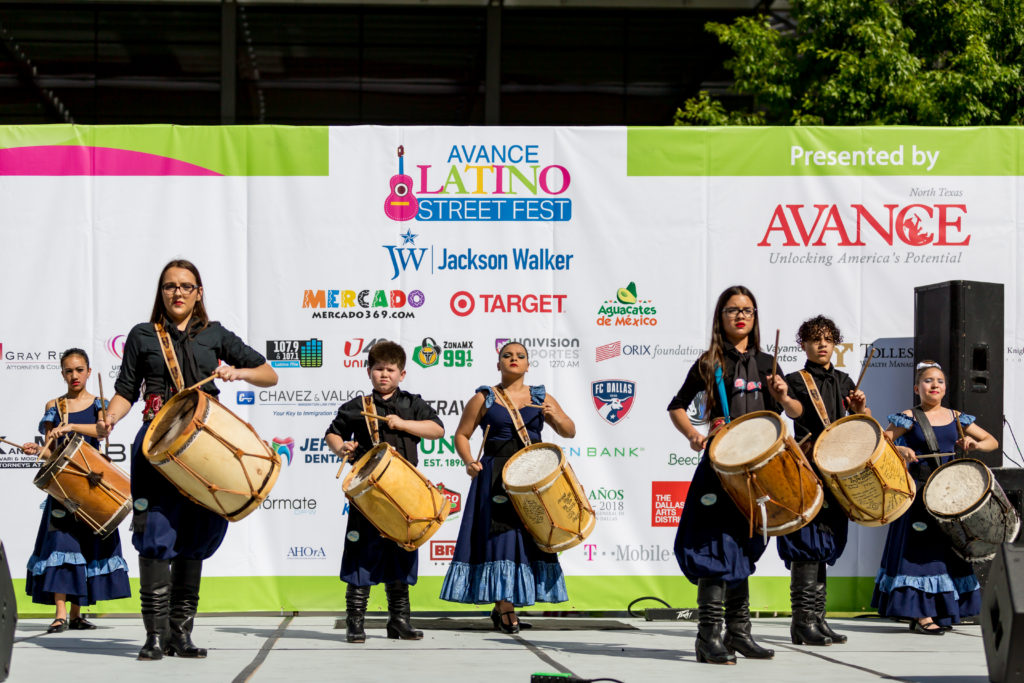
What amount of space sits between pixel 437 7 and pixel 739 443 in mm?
16440

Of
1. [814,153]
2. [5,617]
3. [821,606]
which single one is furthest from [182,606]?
[814,153]

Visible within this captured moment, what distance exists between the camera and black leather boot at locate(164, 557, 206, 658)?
6328 mm

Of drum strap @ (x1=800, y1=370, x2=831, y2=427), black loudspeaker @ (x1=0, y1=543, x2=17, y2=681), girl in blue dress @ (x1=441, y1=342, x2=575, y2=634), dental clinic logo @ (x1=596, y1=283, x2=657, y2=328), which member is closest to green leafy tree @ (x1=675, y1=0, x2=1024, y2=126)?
dental clinic logo @ (x1=596, y1=283, x2=657, y2=328)

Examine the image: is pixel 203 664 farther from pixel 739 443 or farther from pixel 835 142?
pixel 835 142

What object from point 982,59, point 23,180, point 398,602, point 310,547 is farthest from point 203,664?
point 982,59

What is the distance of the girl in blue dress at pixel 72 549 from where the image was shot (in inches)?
305

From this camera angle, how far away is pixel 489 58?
21.8 metres

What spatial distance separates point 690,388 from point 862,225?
109 inches

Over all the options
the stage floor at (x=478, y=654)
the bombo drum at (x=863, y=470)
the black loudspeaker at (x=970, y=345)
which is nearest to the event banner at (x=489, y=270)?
the black loudspeaker at (x=970, y=345)

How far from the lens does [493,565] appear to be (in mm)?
7684

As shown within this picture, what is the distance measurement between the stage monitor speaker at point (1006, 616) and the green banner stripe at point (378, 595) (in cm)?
346

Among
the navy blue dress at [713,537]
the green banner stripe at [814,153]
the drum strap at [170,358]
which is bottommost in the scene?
the navy blue dress at [713,537]

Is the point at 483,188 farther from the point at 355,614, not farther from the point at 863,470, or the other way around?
the point at 863,470

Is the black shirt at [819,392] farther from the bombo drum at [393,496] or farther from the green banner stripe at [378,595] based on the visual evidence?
the bombo drum at [393,496]
